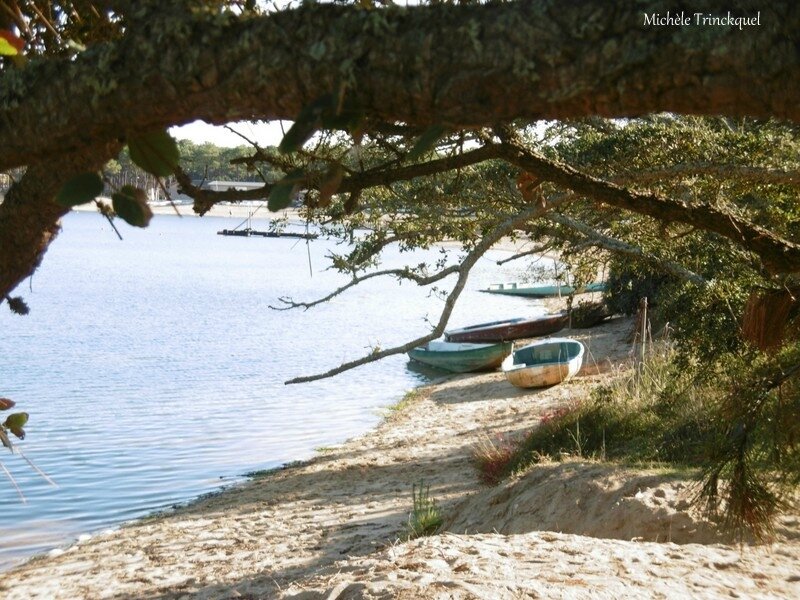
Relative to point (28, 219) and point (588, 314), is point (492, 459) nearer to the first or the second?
point (28, 219)

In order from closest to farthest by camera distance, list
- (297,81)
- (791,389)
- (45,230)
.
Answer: (297,81), (45,230), (791,389)

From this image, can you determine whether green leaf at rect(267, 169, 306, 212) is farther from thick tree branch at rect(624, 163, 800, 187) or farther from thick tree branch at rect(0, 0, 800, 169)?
thick tree branch at rect(624, 163, 800, 187)

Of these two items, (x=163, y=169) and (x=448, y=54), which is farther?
(x=163, y=169)

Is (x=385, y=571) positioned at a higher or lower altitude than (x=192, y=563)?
higher

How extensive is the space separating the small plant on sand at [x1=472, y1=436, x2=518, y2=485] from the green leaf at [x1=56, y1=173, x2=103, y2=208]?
1003 centimetres

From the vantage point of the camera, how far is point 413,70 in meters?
1.38

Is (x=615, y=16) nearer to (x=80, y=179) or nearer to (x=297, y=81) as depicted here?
(x=297, y=81)

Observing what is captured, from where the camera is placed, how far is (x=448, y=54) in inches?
53.5

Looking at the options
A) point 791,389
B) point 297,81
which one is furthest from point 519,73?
point 791,389

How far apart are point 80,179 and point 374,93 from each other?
0.48 m

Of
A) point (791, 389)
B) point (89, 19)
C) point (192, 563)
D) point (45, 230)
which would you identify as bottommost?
point (192, 563)

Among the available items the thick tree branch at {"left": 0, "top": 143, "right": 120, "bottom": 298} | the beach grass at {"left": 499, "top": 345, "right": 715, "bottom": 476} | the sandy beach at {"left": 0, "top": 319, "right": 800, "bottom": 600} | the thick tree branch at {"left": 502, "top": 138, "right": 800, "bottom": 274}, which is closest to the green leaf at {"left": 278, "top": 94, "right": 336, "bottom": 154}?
the thick tree branch at {"left": 0, "top": 143, "right": 120, "bottom": 298}

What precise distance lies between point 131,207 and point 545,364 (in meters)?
18.6

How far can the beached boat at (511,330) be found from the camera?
28281mm
